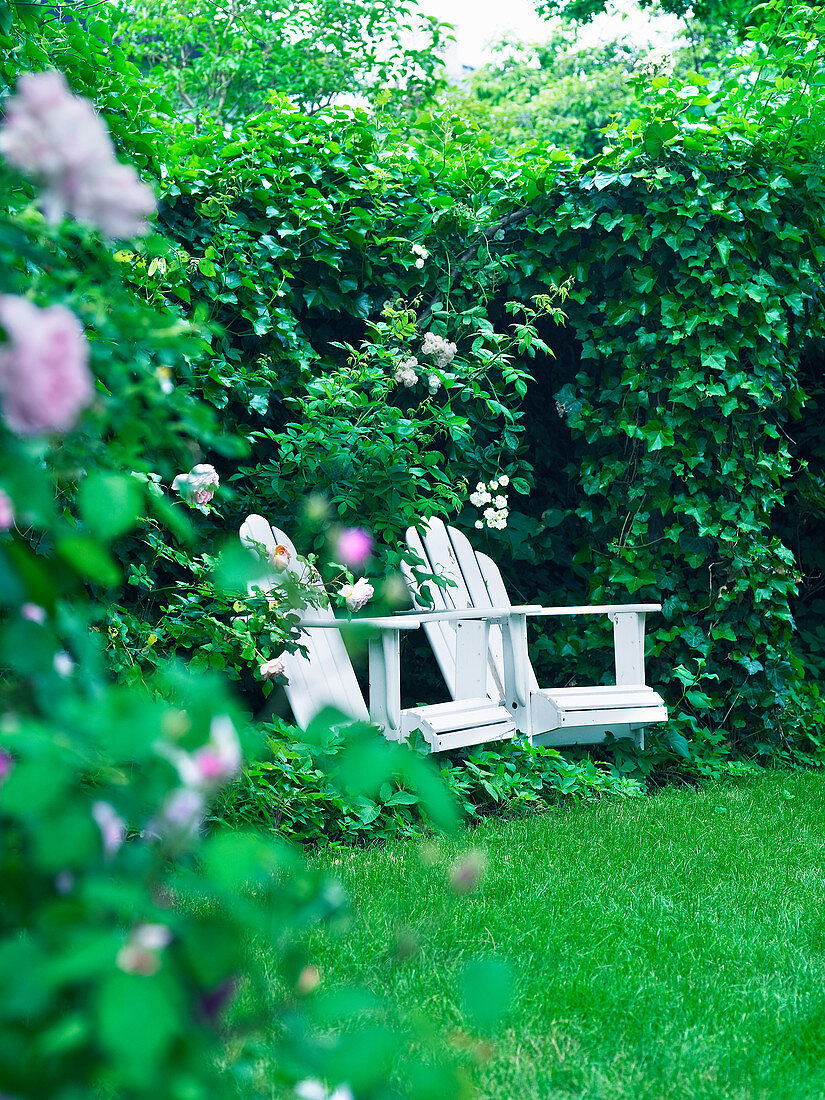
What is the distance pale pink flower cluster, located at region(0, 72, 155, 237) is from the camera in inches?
26.6

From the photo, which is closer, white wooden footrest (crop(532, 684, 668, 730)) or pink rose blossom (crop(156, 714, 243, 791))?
pink rose blossom (crop(156, 714, 243, 791))

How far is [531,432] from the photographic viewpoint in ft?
15.3

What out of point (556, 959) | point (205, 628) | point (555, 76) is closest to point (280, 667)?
point (205, 628)

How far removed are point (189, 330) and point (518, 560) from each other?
3.77 metres

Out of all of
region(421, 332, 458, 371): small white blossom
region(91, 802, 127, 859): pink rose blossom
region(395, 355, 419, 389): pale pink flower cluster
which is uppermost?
region(421, 332, 458, 371): small white blossom

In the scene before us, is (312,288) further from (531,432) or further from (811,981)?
(811,981)

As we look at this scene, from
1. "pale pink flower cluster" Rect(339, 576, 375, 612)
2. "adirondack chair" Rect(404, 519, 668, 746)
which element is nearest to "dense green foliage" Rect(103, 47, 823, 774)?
"adirondack chair" Rect(404, 519, 668, 746)

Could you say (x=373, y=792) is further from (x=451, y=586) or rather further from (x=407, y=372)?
(x=407, y=372)

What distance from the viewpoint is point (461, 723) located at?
3188mm

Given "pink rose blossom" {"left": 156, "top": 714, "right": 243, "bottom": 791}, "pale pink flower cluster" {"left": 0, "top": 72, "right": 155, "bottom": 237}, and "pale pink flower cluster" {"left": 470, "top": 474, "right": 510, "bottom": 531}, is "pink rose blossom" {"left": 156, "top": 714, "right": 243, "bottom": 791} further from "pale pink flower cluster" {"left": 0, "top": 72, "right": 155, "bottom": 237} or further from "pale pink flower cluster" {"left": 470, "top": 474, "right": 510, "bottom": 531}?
"pale pink flower cluster" {"left": 470, "top": 474, "right": 510, "bottom": 531}

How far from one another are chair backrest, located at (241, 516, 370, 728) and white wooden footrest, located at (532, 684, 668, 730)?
2.24 feet

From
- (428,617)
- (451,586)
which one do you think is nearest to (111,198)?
(428,617)

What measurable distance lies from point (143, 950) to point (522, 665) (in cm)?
317

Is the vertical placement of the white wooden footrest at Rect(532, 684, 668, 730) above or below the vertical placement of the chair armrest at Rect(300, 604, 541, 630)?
below
